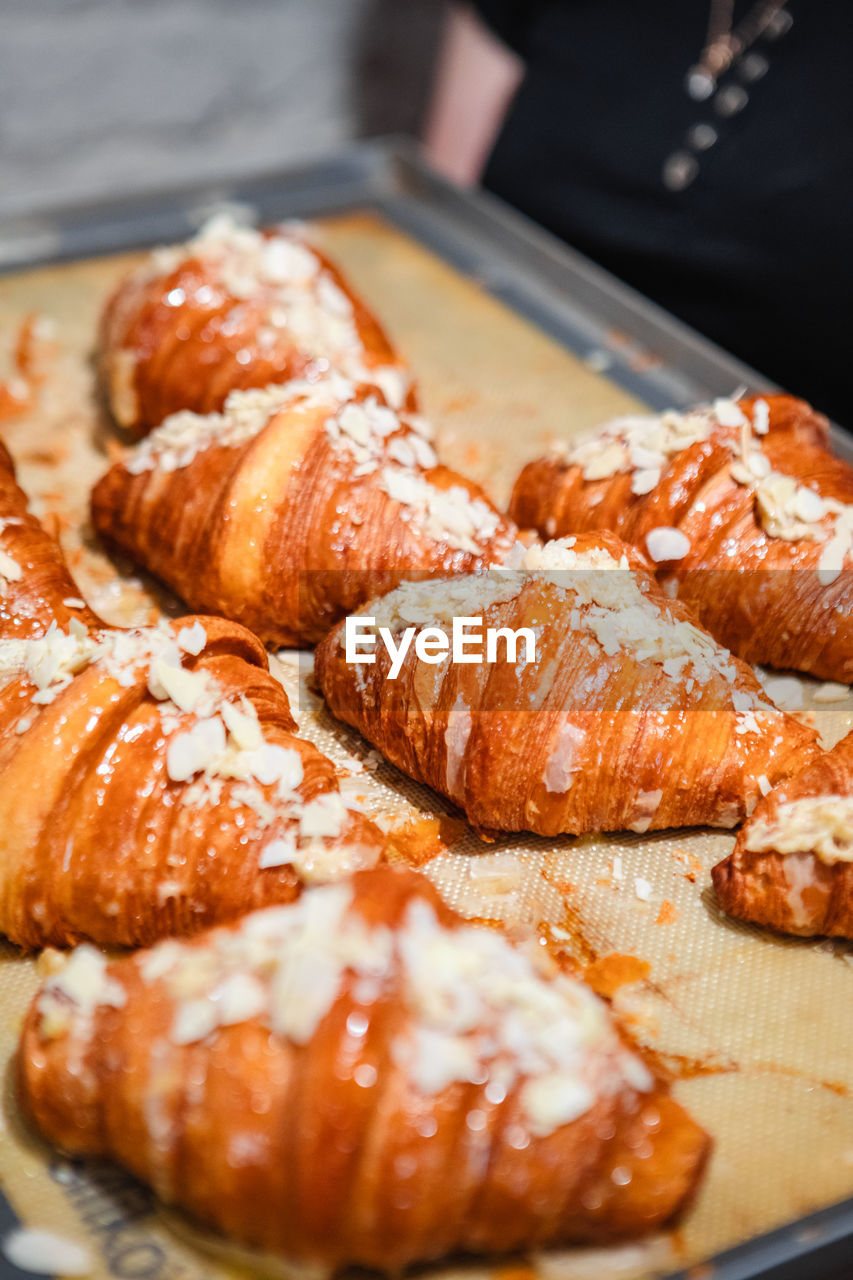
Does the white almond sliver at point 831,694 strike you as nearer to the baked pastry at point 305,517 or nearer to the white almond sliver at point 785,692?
the white almond sliver at point 785,692

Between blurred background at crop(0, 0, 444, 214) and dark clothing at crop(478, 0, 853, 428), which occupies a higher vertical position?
dark clothing at crop(478, 0, 853, 428)

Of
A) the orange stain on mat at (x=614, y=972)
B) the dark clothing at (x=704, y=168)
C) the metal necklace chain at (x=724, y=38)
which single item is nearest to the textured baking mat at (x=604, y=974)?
the orange stain on mat at (x=614, y=972)

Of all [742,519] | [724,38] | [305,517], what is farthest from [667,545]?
[724,38]

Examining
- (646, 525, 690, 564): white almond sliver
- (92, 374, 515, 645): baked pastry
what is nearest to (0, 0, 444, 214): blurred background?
(92, 374, 515, 645): baked pastry

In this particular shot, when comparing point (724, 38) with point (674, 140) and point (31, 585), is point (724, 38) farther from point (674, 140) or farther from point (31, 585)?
point (31, 585)

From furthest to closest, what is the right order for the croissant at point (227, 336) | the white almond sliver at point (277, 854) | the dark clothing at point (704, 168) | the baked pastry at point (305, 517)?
the dark clothing at point (704, 168)
the croissant at point (227, 336)
the baked pastry at point (305, 517)
the white almond sliver at point (277, 854)

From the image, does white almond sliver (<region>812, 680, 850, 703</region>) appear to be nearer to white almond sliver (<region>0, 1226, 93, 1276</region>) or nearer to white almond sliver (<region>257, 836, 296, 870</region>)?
white almond sliver (<region>257, 836, 296, 870</region>)

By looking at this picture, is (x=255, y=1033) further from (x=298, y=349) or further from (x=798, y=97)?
(x=798, y=97)
